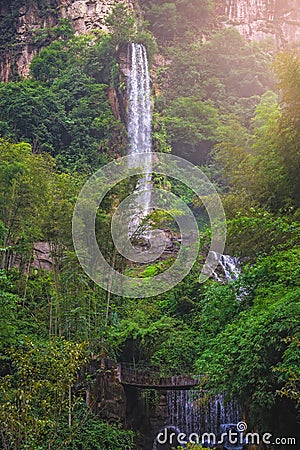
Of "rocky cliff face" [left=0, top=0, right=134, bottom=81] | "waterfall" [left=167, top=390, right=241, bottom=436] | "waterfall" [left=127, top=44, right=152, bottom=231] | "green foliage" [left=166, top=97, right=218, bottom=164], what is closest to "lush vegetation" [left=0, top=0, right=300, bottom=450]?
"waterfall" [left=167, top=390, right=241, bottom=436]

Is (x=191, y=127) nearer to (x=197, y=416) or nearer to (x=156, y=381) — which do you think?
(x=197, y=416)

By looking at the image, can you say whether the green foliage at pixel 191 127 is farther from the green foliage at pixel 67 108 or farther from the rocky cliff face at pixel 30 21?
the rocky cliff face at pixel 30 21

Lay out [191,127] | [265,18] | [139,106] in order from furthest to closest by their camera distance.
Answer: [265,18]
[191,127]
[139,106]

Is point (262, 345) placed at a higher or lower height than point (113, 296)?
lower

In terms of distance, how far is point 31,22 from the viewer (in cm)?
3341

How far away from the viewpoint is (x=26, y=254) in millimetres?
12594

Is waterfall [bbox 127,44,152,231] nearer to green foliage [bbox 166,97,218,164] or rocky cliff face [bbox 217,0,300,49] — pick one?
green foliage [bbox 166,97,218,164]

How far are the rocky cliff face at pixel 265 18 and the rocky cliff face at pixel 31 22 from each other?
33.5 feet

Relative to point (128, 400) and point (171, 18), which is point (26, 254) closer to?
point (128, 400)

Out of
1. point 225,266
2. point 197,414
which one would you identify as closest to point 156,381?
point 197,414

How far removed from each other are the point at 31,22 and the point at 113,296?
26310mm

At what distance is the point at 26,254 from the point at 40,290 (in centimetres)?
106

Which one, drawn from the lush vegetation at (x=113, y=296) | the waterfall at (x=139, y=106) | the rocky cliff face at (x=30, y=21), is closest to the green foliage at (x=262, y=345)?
the lush vegetation at (x=113, y=296)

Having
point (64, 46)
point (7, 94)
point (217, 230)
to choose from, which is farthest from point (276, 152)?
point (64, 46)
